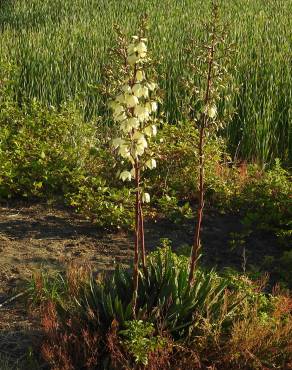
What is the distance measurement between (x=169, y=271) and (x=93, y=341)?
1.65 feet

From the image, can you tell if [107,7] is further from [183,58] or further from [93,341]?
[93,341]

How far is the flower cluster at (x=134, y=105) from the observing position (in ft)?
9.54

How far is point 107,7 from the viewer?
44.2ft

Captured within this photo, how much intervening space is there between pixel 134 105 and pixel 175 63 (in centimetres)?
511

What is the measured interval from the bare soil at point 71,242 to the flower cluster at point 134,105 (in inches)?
55.6

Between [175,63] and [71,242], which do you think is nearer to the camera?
[71,242]

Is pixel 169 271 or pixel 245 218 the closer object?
pixel 169 271

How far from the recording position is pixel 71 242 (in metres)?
4.88

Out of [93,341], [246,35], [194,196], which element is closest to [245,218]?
[194,196]

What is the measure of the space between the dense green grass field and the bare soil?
50.0 inches

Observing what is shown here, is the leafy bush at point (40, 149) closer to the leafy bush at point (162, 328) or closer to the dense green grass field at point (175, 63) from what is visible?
the dense green grass field at point (175, 63)

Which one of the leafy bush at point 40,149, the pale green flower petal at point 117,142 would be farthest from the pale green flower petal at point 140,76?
the leafy bush at point 40,149

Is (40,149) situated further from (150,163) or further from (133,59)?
(133,59)

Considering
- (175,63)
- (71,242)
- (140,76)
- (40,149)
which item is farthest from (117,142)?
(175,63)
